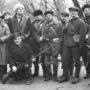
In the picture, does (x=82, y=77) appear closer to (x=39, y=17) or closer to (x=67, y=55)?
(x=67, y=55)

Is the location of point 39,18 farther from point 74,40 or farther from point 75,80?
point 75,80

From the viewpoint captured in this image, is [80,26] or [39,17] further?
[39,17]

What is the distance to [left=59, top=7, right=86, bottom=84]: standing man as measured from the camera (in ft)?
23.6

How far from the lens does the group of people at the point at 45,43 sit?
23.9 ft

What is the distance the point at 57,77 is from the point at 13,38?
153 cm

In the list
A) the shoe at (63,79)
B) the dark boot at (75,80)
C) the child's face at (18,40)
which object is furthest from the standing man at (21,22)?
the dark boot at (75,80)

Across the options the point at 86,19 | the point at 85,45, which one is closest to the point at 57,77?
the point at 85,45

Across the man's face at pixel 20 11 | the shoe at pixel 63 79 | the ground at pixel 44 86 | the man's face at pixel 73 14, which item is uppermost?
the man's face at pixel 20 11

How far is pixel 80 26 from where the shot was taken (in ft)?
23.5

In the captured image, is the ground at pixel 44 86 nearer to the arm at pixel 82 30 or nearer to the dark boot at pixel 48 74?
the dark boot at pixel 48 74

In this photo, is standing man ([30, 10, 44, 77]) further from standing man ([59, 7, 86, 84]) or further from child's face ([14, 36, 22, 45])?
standing man ([59, 7, 86, 84])

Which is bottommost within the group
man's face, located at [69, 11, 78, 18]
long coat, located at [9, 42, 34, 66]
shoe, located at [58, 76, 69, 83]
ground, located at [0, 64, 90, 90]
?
ground, located at [0, 64, 90, 90]

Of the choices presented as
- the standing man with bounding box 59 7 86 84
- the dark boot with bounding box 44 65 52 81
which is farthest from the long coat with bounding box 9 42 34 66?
the standing man with bounding box 59 7 86 84

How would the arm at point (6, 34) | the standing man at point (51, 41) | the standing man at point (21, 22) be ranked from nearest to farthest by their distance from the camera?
the standing man at point (51, 41), the standing man at point (21, 22), the arm at point (6, 34)
